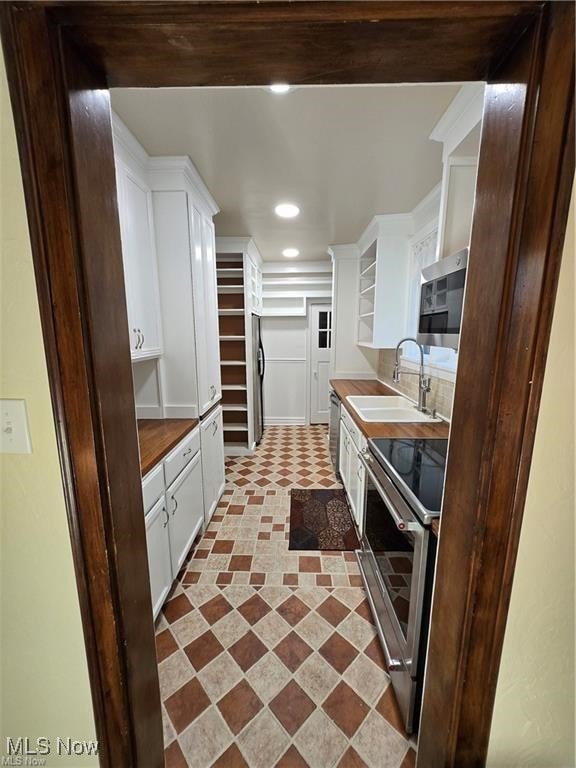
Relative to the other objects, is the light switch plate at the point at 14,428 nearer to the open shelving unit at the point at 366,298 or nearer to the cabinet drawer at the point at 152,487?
the cabinet drawer at the point at 152,487

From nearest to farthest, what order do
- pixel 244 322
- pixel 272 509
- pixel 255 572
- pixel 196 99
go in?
pixel 196 99, pixel 255 572, pixel 272 509, pixel 244 322

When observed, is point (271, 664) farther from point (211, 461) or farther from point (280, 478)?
point (280, 478)

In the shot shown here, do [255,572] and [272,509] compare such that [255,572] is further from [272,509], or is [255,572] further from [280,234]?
[280,234]

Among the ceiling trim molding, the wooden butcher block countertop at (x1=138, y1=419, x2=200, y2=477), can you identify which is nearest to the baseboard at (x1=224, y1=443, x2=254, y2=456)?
the wooden butcher block countertop at (x1=138, y1=419, x2=200, y2=477)

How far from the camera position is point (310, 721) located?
118 cm

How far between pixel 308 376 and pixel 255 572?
3377mm

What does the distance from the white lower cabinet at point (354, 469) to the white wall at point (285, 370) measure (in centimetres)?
221

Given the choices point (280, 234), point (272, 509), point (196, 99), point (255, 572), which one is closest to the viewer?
point (196, 99)

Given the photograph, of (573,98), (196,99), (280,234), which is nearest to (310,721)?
(573,98)

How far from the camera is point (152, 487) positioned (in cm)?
145

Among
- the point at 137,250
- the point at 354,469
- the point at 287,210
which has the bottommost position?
the point at 354,469

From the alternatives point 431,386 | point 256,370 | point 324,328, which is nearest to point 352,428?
point 431,386

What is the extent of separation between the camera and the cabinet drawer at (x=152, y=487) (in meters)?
1.39

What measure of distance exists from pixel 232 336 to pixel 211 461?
5.36ft
